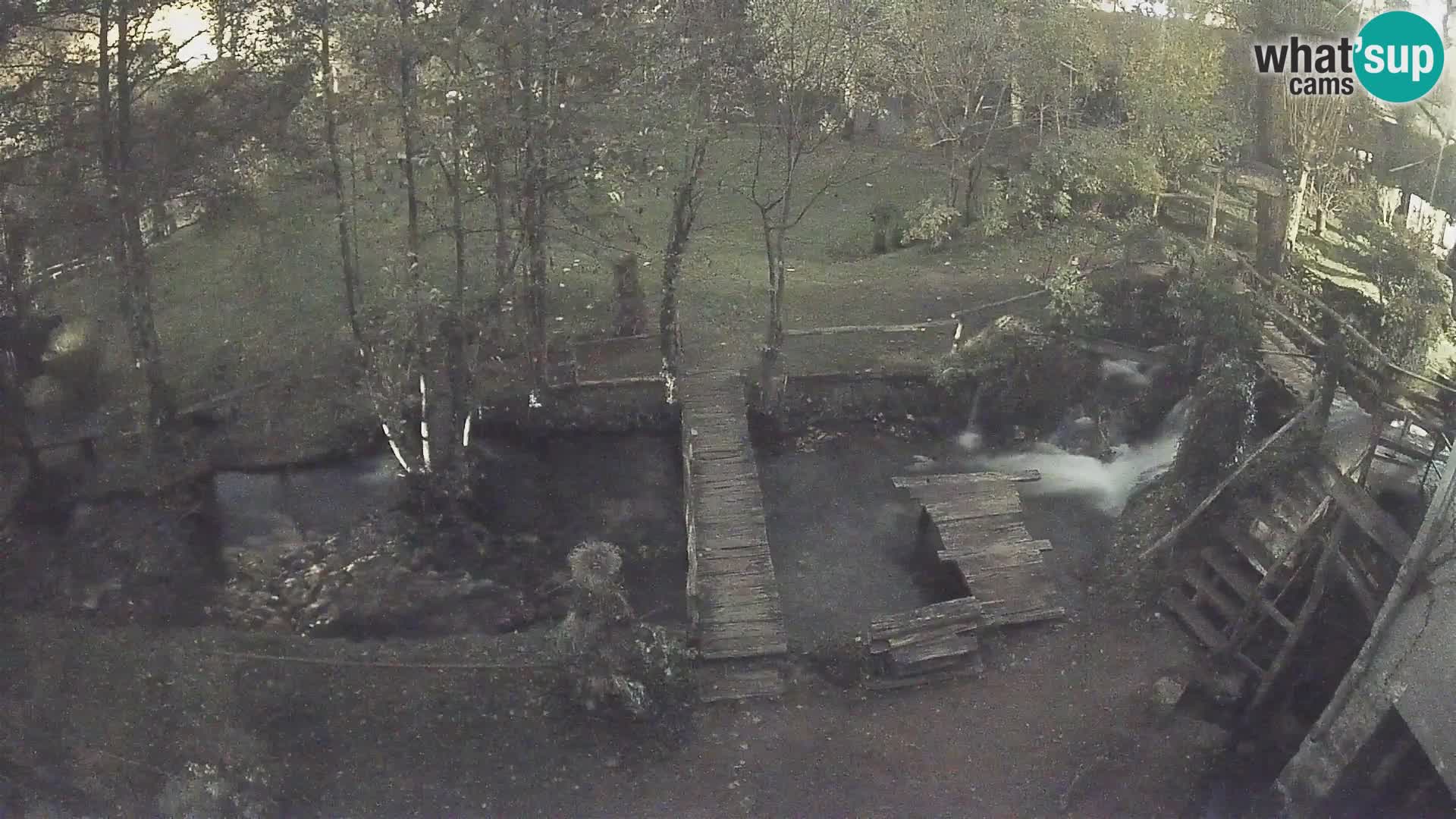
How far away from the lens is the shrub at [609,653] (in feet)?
40.1

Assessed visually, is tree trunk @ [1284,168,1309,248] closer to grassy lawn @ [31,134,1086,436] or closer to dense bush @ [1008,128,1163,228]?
dense bush @ [1008,128,1163,228]

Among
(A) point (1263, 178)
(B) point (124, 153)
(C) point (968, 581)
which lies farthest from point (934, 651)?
(B) point (124, 153)

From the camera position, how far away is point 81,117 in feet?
52.6


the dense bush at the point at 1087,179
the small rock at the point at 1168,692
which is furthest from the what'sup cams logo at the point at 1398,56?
the dense bush at the point at 1087,179

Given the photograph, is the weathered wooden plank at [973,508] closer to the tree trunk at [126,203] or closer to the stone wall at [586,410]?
the stone wall at [586,410]

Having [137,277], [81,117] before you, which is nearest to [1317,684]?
[137,277]

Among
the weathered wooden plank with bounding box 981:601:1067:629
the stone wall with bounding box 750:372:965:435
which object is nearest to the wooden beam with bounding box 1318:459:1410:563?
the weathered wooden plank with bounding box 981:601:1067:629

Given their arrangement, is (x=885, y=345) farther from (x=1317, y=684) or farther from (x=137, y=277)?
(x=137, y=277)

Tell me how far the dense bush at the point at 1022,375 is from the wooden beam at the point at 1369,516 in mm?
6709

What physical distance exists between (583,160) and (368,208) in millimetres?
11658

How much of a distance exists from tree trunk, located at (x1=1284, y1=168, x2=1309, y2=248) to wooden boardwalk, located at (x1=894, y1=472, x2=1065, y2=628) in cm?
948

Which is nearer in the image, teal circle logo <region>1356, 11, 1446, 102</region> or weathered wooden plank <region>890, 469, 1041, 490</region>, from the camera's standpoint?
teal circle logo <region>1356, 11, 1446, 102</region>

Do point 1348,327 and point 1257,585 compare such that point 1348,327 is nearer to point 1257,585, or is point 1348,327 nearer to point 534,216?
point 1257,585

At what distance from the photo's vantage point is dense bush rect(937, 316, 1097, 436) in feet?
62.8
